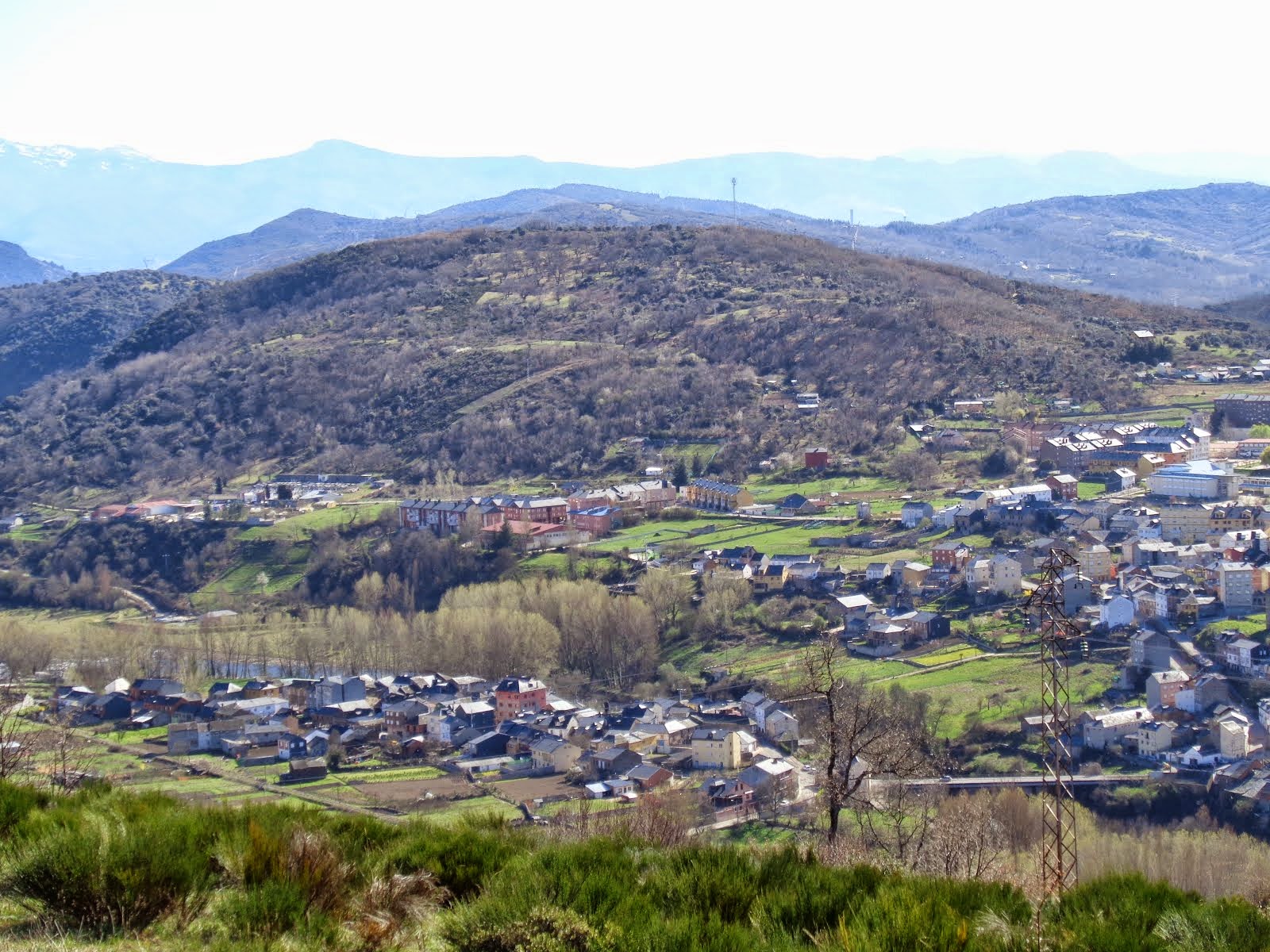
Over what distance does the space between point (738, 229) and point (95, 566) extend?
138 feet

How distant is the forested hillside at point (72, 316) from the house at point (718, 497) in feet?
153

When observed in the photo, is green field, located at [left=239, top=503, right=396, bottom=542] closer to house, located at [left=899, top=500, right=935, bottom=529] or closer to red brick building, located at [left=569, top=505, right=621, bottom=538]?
red brick building, located at [left=569, top=505, right=621, bottom=538]

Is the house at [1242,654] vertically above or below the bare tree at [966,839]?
below

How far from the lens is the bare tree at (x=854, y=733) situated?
354 inches

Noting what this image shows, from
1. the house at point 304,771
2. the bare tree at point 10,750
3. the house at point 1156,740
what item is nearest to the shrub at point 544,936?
the bare tree at point 10,750

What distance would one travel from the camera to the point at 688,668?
26.6 meters

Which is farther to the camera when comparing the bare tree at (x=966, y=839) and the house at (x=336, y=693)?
the house at (x=336, y=693)

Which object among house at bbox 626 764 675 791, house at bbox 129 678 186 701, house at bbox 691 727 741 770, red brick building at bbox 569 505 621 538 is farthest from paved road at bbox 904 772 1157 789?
red brick building at bbox 569 505 621 538

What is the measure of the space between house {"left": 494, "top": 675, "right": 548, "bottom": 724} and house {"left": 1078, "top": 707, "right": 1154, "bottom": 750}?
9.54 meters

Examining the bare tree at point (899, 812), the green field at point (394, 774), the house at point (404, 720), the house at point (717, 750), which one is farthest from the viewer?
the house at point (404, 720)

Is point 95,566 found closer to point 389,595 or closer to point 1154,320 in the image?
point 389,595

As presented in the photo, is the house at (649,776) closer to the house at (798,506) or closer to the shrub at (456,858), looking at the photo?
the shrub at (456,858)

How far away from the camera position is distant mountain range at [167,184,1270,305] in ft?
356

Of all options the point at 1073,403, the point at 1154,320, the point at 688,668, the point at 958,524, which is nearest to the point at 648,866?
the point at 688,668
